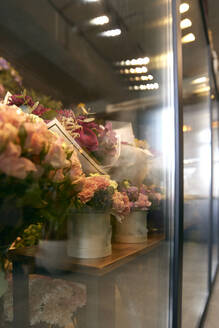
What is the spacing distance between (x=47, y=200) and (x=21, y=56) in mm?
833

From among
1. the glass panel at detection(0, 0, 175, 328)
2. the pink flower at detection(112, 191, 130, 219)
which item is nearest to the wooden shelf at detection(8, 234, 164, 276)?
the glass panel at detection(0, 0, 175, 328)

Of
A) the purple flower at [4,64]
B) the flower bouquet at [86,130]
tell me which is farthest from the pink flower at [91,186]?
the purple flower at [4,64]

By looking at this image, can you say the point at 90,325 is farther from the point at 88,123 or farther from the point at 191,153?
the point at 191,153

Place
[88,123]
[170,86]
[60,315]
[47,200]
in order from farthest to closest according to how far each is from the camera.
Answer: [170,86] → [88,123] → [60,315] → [47,200]

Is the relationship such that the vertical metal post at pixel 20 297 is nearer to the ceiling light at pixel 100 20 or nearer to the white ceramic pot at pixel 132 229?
the white ceramic pot at pixel 132 229

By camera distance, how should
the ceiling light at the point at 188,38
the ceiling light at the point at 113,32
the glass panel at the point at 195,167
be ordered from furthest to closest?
1. the glass panel at the point at 195,167
2. the ceiling light at the point at 188,38
3. the ceiling light at the point at 113,32

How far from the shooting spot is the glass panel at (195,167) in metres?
1.61

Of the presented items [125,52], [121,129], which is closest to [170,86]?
[125,52]

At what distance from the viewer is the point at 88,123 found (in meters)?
0.85

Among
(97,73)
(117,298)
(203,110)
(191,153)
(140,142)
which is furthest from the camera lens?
(203,110)

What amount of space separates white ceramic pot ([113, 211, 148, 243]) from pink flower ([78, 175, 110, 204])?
0.63 feet

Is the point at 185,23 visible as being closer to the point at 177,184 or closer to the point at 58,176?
the point at 177,184

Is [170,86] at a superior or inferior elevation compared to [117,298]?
superior

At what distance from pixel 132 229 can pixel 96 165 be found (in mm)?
292
